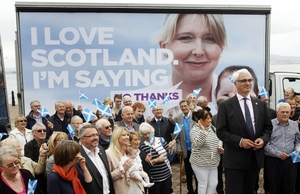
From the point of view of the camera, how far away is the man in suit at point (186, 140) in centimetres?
628

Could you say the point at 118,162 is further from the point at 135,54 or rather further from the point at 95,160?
Result: the point at 135,54

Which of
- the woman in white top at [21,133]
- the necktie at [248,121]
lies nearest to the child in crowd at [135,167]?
the necktie at [248,121]

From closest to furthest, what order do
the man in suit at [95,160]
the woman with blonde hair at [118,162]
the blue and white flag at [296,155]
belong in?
the man in suit at [95,160] → the woman with blonde hair at [118,162] → the blue and white flag at [296,155]

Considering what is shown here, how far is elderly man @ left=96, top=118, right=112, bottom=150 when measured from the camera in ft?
14.6

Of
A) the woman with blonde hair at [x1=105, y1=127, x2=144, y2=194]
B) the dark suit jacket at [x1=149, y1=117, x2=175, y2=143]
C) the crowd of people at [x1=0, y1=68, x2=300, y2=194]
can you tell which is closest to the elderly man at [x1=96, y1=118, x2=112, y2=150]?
the crowd of people at [x1=0, y1=68, x2=300, y2=194]

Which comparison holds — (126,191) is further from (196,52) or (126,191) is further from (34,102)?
(196,52)

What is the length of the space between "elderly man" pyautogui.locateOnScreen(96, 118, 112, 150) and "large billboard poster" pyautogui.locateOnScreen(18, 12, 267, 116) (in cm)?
340

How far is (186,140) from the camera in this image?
6391mm

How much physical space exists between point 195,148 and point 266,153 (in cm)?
114

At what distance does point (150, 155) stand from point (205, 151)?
101 cm

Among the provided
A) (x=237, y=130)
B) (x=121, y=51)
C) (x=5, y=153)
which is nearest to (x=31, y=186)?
(x=5, y=153)

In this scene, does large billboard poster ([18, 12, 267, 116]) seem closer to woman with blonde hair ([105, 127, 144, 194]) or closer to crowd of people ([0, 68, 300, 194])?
crowd of people ([0, 68, 300, 194])

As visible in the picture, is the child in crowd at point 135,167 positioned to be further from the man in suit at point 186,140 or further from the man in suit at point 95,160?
the man in suit at point 186,140

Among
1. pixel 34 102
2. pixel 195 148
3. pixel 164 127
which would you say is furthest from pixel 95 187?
pixel 34 102
